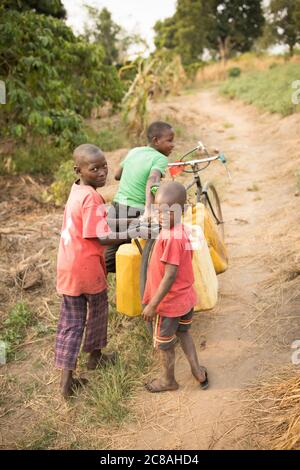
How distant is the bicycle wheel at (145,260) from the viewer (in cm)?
262

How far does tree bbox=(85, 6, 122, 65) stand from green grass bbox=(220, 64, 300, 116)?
327 inches

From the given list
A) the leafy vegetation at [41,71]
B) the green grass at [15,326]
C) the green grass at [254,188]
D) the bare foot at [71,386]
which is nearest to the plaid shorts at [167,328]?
the bare foot at [71,386]

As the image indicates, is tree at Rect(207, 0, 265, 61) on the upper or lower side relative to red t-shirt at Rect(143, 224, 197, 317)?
upper

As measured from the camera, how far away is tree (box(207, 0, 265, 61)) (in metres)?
27.3

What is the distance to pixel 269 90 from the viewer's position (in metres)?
12.8

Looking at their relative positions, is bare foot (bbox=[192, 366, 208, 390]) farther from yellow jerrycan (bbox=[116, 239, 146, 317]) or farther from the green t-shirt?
the green t-shirt

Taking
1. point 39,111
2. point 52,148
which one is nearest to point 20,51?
point 39,111

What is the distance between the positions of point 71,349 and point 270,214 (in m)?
3.42

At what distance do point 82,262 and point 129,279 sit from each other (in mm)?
379

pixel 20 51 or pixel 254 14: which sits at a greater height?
pixel 254 14

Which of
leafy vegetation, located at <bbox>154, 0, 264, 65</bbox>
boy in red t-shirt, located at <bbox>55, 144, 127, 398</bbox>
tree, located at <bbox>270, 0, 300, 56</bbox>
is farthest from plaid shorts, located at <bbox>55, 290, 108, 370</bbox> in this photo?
leafy vegetation, located at <bbox>154, 0, 264, 65</bbox>
